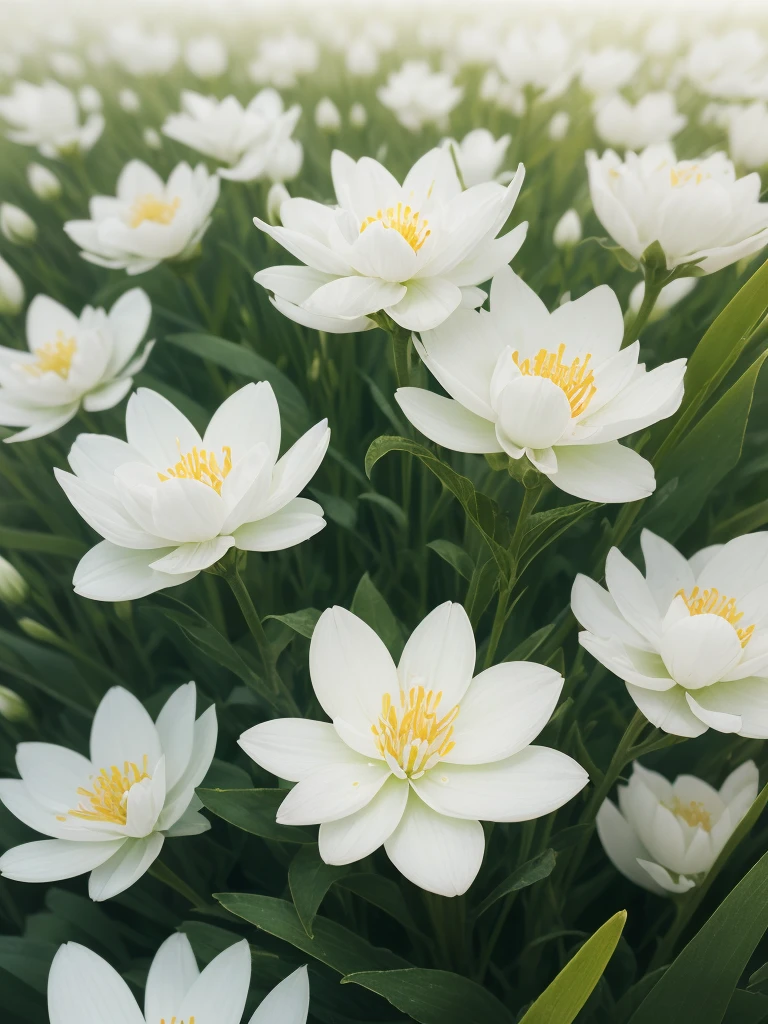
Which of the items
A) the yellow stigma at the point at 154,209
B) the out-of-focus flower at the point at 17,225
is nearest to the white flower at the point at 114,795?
the yellow stigma at the point at 154,209

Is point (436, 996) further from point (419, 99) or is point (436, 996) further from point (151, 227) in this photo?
point (419, 99)

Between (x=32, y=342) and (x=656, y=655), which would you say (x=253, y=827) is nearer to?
(x=656, y=655)

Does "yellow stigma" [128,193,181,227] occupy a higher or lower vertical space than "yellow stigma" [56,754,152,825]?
higher

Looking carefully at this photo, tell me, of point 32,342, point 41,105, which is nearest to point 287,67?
point 41,105

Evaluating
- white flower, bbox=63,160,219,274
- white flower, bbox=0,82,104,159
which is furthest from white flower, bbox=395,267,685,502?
white flower, bbox=0,82,104,159

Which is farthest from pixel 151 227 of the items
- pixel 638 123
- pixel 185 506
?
pixel 638 123

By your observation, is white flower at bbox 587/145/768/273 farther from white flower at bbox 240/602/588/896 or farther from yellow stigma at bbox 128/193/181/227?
yellow stigma at bbox 128/193/181/227
